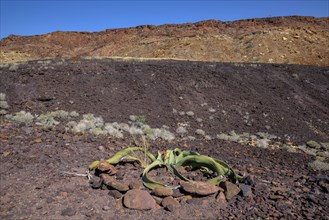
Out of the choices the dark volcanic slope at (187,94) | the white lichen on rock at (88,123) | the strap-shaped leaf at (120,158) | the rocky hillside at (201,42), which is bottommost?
the strap-shaped leaf at (120,158)

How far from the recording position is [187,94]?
37.7 feet

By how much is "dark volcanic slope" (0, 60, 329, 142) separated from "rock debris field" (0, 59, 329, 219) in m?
0.04

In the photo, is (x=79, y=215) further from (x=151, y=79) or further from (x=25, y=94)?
(x=151, y=79)

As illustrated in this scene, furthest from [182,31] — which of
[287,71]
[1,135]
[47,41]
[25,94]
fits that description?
[1,135]

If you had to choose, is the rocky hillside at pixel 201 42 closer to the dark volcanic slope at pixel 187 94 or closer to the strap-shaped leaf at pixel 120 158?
the dark volcanic slope at pixel 187 94

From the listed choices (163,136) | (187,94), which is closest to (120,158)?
(163,136)

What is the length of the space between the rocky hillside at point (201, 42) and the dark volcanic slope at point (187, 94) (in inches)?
459

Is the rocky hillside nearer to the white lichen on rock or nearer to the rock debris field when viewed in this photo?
the rock debris field

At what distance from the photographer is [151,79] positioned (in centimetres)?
1221

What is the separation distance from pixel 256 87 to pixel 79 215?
9.90 meters

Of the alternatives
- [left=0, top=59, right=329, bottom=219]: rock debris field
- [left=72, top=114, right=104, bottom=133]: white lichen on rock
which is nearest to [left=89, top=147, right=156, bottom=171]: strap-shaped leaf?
[left=0, top=59, right=329, bottom=219]: rock debris field

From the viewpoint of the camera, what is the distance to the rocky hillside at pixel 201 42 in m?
25.4

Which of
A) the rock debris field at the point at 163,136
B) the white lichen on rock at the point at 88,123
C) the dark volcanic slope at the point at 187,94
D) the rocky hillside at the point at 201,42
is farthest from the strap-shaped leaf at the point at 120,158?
the rocky hillside at the point at 201,42

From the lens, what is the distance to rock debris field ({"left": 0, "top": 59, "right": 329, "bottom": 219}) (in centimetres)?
411
